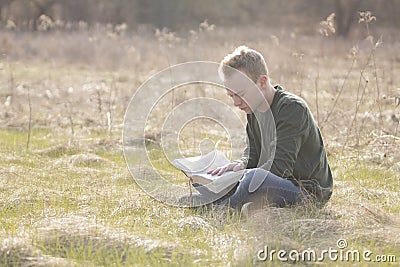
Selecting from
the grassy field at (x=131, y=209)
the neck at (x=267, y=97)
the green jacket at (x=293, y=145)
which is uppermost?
the neck at (x=267, y=97)

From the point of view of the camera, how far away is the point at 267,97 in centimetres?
396

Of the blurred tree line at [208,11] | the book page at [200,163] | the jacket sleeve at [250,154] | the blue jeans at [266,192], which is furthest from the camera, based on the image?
the blurred tree line at [208,11]

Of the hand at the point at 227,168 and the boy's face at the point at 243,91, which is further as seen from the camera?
the hand at the point at 227,168

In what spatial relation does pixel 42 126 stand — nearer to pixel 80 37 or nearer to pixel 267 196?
pixel 267 196

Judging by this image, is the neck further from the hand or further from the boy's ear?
the hand

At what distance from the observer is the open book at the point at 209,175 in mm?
3922

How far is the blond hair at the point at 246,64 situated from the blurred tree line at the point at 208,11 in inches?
809

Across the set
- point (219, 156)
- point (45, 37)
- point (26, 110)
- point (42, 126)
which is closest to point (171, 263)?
point (219, 156)

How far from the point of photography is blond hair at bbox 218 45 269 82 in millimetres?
3857

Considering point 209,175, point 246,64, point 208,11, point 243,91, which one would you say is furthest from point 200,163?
point 208,11

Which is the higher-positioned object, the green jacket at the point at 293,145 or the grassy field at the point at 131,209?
the green jacket at the point at 293,145

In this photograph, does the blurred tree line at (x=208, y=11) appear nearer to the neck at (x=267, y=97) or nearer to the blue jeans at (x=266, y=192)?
the neck at (x=267, y=97)

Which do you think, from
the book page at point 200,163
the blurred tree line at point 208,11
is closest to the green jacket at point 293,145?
the book page at point 200,163

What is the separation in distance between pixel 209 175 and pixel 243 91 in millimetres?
592
